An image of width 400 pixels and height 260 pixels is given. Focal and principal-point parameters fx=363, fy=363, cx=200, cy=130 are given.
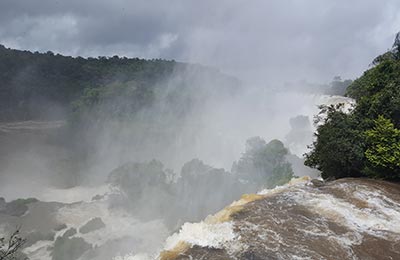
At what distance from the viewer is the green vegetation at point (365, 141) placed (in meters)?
14.6

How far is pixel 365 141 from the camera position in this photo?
15523 millimetres

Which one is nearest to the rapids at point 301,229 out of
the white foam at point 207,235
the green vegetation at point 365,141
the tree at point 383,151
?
the white foam at point 207,235

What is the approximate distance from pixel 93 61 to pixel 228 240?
10964cm

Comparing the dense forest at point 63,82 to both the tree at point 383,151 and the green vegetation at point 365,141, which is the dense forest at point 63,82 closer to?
the green vegetation at point 365,141

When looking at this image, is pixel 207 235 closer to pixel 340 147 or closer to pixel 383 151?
pixel 340 147

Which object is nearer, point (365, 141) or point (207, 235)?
point (207, 235)

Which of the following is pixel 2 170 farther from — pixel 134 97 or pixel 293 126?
pixel 293 126

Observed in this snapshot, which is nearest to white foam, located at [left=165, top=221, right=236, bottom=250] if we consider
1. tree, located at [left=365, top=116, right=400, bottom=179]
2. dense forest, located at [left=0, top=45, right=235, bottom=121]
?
tree, located at [left=365, top=116, right=400, bottom=179]

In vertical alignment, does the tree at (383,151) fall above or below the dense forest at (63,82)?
below

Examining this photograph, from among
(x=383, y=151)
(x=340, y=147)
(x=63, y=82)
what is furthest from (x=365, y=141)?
(x=63, y=82)

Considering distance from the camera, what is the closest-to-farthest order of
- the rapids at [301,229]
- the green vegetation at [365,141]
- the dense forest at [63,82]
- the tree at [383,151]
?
1. the rapids at [301,229]
2. the tree at [383,151]
3. the green vegetation at [365,141]
4. the dense forest at [63,82]

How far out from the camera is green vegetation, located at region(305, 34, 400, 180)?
14578 millimetres

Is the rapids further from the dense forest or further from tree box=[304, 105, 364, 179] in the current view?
the dense forest

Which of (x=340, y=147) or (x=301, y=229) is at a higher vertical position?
(x=340, y=147)
